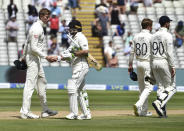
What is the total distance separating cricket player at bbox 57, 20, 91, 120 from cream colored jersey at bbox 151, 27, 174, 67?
6.23 ft

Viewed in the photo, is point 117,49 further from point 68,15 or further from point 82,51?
point 82,51

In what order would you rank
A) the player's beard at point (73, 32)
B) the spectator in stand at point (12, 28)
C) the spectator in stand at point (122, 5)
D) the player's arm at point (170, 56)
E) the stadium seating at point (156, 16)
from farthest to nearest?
the spectator in stand at point (122, 5)
the stadium seating at point (156, 16)
the spectator in stand at point (12, 28)
the player's arm at point (170, 56)
the player's beard at point (73, 32)

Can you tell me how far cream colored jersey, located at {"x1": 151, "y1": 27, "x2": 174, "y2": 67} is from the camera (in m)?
15.6

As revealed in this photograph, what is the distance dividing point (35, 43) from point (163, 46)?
3047mm

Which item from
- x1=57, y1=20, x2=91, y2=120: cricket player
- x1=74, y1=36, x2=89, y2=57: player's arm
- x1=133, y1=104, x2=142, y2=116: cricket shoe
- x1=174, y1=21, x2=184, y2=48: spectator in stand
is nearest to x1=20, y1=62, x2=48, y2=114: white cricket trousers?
x1=57, y1=20, x2=91, y2=120: cricket player

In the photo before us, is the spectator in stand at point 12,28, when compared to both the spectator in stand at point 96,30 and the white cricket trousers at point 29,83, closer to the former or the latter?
the spectator in stand at point 96,30

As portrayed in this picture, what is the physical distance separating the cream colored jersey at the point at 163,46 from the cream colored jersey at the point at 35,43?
8.96ft

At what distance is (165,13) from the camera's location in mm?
36406

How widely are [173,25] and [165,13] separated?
1.09m

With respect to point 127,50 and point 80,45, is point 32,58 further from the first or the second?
point 127,50

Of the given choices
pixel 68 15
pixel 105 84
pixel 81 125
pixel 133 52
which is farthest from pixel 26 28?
pixel 81 125

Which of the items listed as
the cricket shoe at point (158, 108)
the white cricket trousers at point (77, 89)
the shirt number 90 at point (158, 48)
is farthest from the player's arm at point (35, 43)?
the cricket shoe at point (158, 108)

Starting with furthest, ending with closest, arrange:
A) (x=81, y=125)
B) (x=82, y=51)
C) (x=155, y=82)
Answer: (x=155, y=82), (x=82, y=51), (x=81, y=125)

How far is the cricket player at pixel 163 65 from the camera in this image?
15633mm
